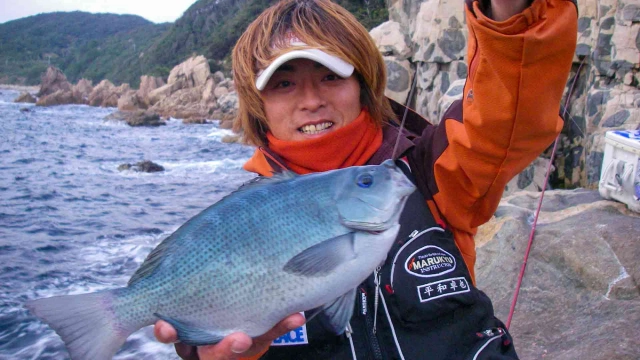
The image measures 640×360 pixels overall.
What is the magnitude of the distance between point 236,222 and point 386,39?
45.2 ft

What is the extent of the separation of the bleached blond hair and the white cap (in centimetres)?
4

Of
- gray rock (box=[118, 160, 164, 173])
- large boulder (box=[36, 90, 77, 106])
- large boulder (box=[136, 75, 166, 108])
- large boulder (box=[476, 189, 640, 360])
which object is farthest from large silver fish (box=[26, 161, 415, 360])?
large boulder (box=[36, 90, 77, 106])

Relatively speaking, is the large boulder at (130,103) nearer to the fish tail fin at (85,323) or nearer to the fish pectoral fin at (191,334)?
the fish tail fin at (85,323)

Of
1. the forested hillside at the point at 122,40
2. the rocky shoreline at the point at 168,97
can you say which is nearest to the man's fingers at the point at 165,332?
the forested hillside at the point at 122,40

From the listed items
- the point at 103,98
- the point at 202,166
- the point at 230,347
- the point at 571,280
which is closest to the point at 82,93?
the point at 103,98

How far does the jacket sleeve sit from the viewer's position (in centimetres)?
166

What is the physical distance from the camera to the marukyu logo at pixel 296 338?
2.01 meters

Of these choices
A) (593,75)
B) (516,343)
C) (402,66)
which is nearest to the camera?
(516,343)

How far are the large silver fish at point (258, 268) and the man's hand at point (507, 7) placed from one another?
655 millimetres

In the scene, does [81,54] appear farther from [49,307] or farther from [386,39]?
[49,307]

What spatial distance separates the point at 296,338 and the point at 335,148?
2.74ft

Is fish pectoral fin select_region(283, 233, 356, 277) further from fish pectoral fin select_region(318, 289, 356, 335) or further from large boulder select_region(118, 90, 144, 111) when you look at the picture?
large boulder select_region(118, 90, 144, 111)

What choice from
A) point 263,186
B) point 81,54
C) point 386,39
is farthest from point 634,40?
point 81,54

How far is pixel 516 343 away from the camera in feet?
12.6
